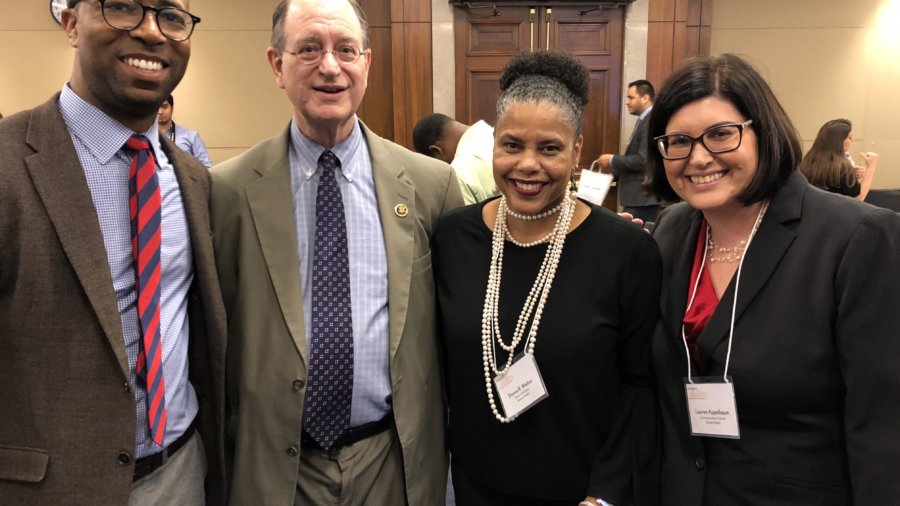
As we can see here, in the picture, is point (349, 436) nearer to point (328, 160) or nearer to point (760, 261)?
point (328, 160)

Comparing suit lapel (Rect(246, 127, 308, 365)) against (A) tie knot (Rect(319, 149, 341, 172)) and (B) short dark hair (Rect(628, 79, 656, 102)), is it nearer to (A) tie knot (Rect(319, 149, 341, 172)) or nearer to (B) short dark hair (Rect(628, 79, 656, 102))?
(A) tie knot (Rect(319, 149, 341, 172))

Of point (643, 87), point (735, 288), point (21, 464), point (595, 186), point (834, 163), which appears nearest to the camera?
point (21, 464)

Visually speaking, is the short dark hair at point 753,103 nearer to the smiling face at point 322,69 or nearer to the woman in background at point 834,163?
the smiling face at point 322,69

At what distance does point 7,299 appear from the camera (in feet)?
3.93

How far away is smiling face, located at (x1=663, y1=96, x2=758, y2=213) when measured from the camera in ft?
4.63

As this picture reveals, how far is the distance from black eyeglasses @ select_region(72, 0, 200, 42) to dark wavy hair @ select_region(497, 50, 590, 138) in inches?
32.6

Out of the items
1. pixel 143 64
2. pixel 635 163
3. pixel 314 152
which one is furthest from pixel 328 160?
pixel 635 163

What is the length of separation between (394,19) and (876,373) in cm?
591

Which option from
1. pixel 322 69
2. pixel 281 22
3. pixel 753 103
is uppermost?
pixel 281 22

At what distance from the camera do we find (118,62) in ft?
4.34

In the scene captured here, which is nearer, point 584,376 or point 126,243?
point 126,243

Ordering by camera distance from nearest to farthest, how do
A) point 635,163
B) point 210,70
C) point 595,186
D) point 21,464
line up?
point 21,464 < point 595,186 < point 635,163 < point 210,70

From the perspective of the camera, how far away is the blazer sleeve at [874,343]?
1.25m

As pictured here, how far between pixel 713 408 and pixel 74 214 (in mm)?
1507
